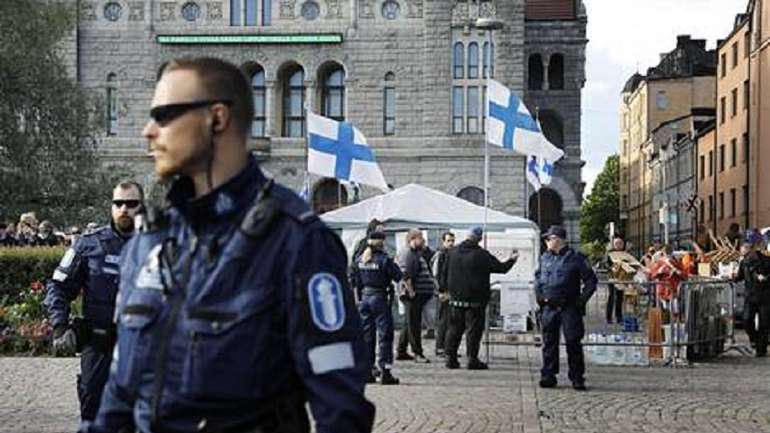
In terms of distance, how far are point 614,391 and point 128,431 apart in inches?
478

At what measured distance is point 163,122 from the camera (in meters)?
3.56

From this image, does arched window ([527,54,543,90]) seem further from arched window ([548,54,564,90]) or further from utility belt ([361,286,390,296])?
utility belt ([361,286,390,296])

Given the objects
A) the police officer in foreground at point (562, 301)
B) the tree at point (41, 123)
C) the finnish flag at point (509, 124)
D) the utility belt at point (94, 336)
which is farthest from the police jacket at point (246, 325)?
the tree at point (41, 123)

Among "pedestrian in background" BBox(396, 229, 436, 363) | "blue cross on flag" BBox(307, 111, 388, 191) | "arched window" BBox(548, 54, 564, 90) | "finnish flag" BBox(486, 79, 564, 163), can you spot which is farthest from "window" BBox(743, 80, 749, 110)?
"pedestrian in background" BBox(396, 229, 436, 363)

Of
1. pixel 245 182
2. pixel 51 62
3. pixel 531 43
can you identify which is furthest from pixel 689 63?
pixel 245 182

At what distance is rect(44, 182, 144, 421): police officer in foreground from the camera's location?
8188mm

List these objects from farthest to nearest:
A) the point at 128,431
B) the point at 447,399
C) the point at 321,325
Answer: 1. the point at 447,399
2. the point at 128,431
3. the point at 321,325

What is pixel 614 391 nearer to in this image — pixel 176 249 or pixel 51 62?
pixel 176 249

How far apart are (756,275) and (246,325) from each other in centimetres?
1846

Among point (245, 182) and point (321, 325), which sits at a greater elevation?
point (245, 182)

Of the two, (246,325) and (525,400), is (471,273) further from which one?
(246,325)

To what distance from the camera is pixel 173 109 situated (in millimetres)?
3541

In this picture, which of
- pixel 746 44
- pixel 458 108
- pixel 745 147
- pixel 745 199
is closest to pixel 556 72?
pixel 458 108

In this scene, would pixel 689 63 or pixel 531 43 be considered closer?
pixel 531 43
